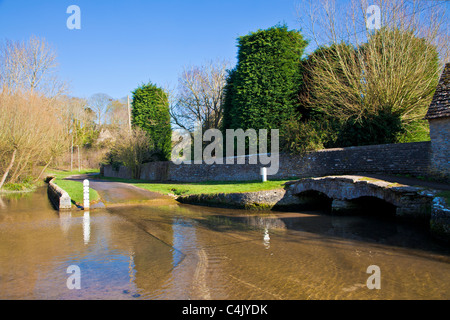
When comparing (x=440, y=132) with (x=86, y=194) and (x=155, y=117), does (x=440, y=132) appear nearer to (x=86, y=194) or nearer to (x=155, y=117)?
(x=86, y=194)

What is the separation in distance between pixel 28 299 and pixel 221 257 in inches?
128

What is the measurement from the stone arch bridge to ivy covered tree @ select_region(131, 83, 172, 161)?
19.2 m

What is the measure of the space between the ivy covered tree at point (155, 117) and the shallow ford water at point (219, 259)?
65.3ft

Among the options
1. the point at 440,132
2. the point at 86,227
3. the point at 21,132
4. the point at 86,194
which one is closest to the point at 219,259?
the point at 86,227

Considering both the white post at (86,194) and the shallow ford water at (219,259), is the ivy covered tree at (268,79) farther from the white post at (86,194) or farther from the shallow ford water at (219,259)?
the white post at (86,194)

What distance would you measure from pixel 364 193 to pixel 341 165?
160 inches

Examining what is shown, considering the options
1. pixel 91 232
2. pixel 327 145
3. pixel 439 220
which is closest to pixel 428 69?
pixel 327 145

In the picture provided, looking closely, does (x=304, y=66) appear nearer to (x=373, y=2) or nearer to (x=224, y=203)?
(x=373, y=2)

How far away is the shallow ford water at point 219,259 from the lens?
14.6 feet

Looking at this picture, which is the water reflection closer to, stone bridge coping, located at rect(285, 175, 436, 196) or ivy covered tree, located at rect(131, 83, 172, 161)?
stone bridge coping, located at rect(285, 175, 436, 196)

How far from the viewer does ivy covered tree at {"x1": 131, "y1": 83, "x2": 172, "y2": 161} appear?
98.0 feet

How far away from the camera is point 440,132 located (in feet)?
34.8

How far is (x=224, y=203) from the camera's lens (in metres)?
13.4

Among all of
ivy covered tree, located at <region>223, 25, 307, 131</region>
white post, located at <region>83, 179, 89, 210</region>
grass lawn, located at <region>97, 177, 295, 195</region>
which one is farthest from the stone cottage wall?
white post, located at <region>83, 179, 89, 210</region>
